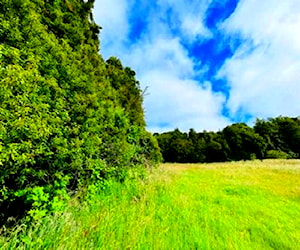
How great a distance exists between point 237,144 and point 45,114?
189 ft

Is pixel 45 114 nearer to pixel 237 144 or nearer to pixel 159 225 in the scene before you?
pixel 159 225

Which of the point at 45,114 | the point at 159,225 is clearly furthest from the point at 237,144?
the point at 45,114

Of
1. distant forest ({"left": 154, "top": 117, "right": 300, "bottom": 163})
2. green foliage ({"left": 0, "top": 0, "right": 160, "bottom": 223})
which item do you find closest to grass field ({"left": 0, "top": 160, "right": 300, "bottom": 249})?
green foliage ({"left": 0, "top": 0, "right": 160, "bottom": 223})

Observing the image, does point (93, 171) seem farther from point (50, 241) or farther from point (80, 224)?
point (50, 241)

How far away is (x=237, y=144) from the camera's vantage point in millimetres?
58469

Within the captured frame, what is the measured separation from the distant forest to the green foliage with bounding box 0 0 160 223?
50940mm

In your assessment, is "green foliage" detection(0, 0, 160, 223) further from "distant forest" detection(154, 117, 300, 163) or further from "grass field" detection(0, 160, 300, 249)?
"distant forest" detection(154, 117, 300, 163)

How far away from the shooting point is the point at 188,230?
15.8 ft

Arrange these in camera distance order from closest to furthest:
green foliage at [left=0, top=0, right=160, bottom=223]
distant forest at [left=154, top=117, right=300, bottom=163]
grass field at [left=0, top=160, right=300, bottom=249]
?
1. grass field at [left=0, top=160, right=300, bottom=249]
2. green foliage at [left=0, top=0, right=160, bottom=223]
3. distant forest at [left=154, top=117, right=300, bottom=163]

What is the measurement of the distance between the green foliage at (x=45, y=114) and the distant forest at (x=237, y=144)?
50940 mm

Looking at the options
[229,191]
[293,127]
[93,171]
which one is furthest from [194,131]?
[93,171]

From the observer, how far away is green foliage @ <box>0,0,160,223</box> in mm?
3805

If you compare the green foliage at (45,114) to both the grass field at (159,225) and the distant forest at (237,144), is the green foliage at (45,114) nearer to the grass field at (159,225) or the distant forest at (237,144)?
the grass field at (159,225)

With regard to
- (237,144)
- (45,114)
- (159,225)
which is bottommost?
(159,225)
